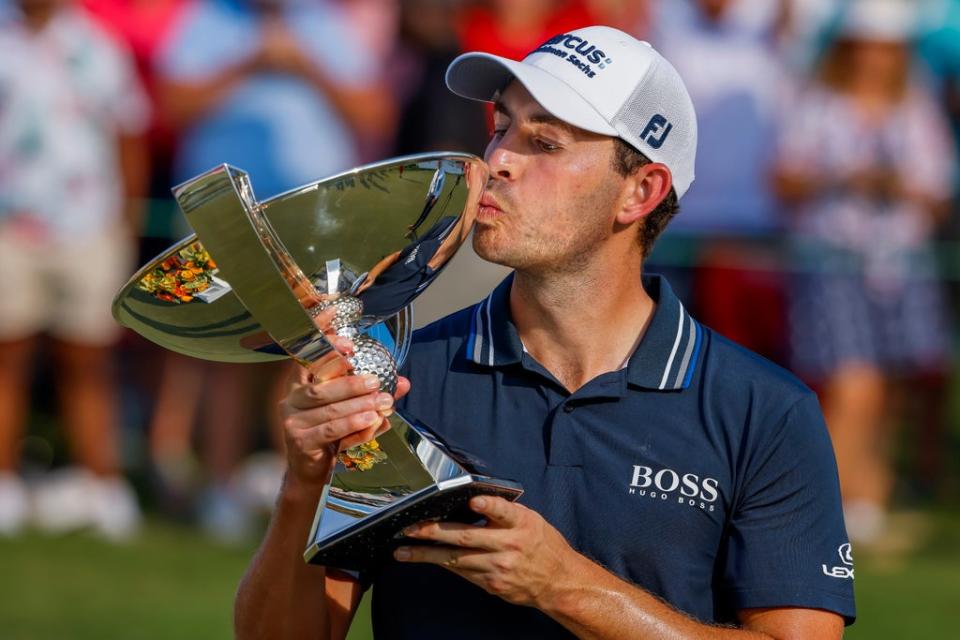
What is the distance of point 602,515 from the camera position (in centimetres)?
287

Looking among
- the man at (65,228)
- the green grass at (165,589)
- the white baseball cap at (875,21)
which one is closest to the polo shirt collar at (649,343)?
the green grass at (165,589)

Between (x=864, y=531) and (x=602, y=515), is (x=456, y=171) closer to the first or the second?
(x=602, y=515)

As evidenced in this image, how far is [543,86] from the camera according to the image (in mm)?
2914

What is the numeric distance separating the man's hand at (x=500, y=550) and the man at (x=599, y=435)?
0.16m

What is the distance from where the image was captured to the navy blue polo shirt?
285 cm

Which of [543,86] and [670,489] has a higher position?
[543,86]

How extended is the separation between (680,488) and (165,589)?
4044 millimetres

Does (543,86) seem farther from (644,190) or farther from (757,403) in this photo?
(757,403)

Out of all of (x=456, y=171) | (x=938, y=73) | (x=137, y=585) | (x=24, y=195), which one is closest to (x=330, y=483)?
(x=456, y=171)

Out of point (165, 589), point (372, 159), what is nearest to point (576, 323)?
point (165, 589)

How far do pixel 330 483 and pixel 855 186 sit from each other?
5486mm

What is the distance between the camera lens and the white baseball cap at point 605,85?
2932mm

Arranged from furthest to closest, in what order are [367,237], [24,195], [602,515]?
[24,195] → [602,515] → [367,237]

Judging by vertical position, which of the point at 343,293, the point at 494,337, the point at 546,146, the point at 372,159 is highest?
the point at 546,146
